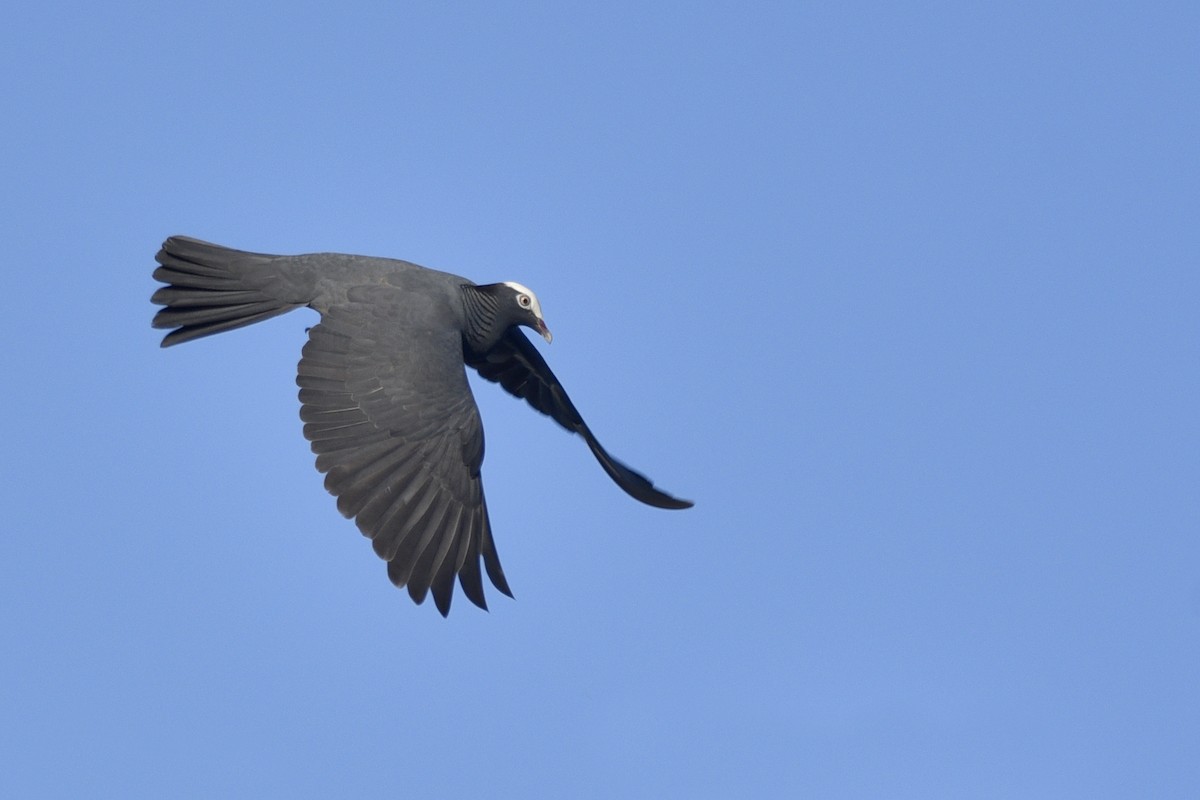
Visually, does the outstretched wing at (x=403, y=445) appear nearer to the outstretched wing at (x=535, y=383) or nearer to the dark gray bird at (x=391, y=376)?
the dark gray bird at (x=391, y=376)

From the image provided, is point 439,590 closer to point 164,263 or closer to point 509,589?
point 509,589

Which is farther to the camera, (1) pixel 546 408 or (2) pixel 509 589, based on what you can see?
(1) pixel 546 408

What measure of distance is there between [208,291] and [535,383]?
11.1ft

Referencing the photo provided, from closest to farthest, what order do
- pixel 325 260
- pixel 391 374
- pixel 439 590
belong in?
pixel 439 590 → pixel 391 374 → pixel 325 260

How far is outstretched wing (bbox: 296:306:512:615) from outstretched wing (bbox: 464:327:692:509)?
5.50 ft

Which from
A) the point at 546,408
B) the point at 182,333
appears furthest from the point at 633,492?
the point at 182,333

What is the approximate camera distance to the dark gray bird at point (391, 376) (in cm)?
1199

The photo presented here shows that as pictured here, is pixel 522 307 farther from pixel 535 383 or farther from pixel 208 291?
pixel 208 291

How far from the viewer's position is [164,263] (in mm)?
13305

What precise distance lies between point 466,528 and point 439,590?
23.9 inches

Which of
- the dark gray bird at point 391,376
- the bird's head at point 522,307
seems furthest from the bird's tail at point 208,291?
the bird's head at point 522,307

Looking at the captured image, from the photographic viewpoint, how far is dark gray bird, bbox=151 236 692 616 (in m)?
12.0

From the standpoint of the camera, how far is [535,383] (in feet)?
50.8

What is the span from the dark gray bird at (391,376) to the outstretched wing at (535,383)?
0.28ft
